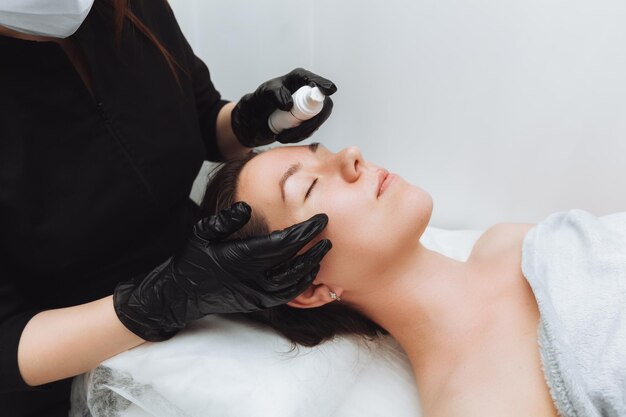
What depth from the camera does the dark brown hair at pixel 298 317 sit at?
3.75 ft

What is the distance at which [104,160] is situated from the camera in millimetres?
1025

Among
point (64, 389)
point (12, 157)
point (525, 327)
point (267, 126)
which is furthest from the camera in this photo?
point (267, 126)

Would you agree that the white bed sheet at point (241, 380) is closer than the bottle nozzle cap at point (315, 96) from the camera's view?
Yes

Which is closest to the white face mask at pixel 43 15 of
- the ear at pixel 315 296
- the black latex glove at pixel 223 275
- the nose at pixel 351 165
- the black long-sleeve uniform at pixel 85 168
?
the black long-sleeve uniform at pixel 85 168

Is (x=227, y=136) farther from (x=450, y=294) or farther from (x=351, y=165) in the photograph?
(x=450, y=294)

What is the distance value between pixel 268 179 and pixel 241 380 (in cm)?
41

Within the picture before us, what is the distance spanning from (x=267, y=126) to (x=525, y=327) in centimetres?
75

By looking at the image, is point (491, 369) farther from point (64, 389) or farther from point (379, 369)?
point (64, 389)

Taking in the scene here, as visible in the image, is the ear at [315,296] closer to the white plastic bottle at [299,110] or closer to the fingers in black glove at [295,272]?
the fingers in black glove at [295,272]

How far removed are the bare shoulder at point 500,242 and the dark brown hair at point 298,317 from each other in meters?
Result: 0.33

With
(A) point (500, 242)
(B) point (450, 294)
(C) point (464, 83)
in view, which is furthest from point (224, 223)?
(C) point (464, 83)

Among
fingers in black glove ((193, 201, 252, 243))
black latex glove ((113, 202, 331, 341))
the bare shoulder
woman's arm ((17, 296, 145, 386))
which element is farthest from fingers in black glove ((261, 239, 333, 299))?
the bare shoulder

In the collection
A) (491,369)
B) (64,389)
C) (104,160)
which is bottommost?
(64,389)

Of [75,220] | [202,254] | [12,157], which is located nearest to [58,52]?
[12,157]
